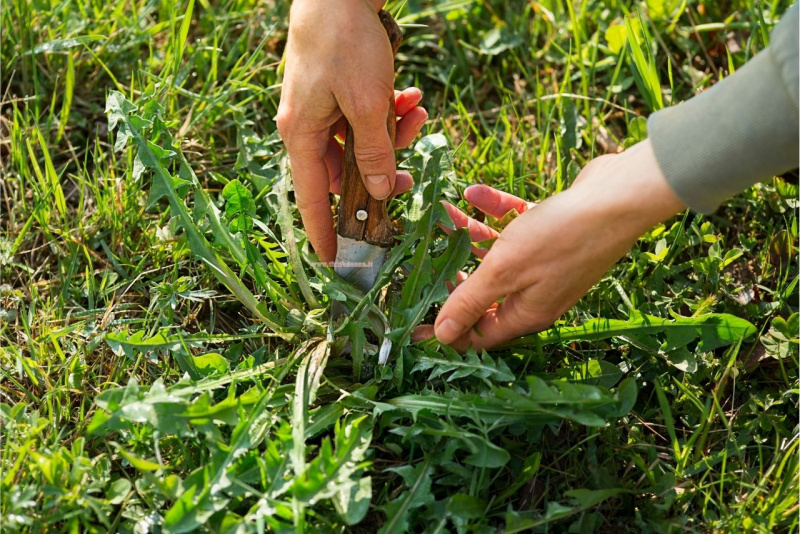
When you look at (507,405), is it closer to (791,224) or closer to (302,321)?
(302,321)

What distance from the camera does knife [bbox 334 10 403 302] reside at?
94.3 inches

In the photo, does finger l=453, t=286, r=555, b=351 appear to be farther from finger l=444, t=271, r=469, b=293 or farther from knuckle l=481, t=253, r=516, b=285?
finger l=444, t=271, r=469, b=293

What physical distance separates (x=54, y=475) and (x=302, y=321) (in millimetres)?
832

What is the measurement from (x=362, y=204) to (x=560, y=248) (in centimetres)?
70

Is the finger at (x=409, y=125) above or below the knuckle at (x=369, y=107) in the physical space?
below

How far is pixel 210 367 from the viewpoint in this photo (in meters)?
2.40

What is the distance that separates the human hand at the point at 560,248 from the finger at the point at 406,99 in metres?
0.68

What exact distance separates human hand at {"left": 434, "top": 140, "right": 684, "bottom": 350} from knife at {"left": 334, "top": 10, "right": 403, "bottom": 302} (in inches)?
14.3

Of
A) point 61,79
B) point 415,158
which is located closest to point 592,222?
point 415,158

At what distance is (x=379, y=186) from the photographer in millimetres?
2393

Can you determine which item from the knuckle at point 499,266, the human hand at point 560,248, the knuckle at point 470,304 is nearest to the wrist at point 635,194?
the human hand at point 560,248

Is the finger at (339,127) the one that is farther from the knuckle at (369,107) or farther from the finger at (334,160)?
the knuckle at (369,107)

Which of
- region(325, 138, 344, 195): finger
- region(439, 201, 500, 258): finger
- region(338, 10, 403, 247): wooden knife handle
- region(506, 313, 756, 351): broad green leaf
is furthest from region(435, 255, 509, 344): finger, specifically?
region(325, 138, 344, 195): finger

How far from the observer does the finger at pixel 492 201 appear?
2.71 meters
